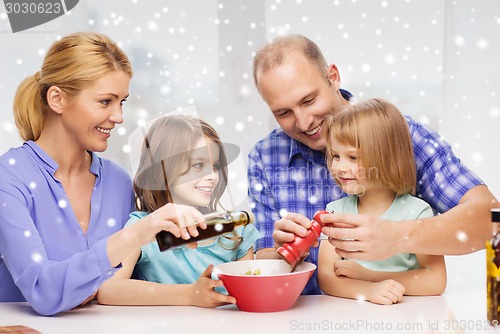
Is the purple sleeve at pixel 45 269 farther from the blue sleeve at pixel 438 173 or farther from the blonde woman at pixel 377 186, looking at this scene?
the blue sleeve at pixel 438 173

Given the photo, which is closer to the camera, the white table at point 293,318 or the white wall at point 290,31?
the white table at point 293,318

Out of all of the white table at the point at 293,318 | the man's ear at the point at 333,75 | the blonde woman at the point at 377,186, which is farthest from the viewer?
the man's ear at the point at 333,75

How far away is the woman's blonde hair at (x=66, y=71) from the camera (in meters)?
1.51

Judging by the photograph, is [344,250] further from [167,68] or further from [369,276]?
[167,68]

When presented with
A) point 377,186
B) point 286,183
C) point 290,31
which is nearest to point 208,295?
point 377,186

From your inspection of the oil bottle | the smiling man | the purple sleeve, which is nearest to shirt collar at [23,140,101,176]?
the purple sleeve

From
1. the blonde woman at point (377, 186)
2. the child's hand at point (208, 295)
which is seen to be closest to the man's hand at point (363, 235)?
the blonde woman at point (377, 186)

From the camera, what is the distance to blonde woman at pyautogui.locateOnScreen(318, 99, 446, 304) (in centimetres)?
142

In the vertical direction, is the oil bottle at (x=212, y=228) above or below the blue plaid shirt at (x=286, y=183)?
above

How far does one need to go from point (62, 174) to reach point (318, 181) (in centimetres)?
66

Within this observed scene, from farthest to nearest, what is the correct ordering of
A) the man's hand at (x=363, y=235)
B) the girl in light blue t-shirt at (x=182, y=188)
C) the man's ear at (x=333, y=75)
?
the man's ear at (x=333, y=75) < the girl in light blue t-shirt at (x=182, y=188) < the man's hand at (x=363, y=235)

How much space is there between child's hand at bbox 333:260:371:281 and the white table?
0.06m

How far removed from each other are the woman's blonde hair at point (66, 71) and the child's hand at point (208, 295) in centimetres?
51

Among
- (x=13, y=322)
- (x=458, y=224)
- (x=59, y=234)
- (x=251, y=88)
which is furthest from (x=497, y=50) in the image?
(x=13, y=322)
